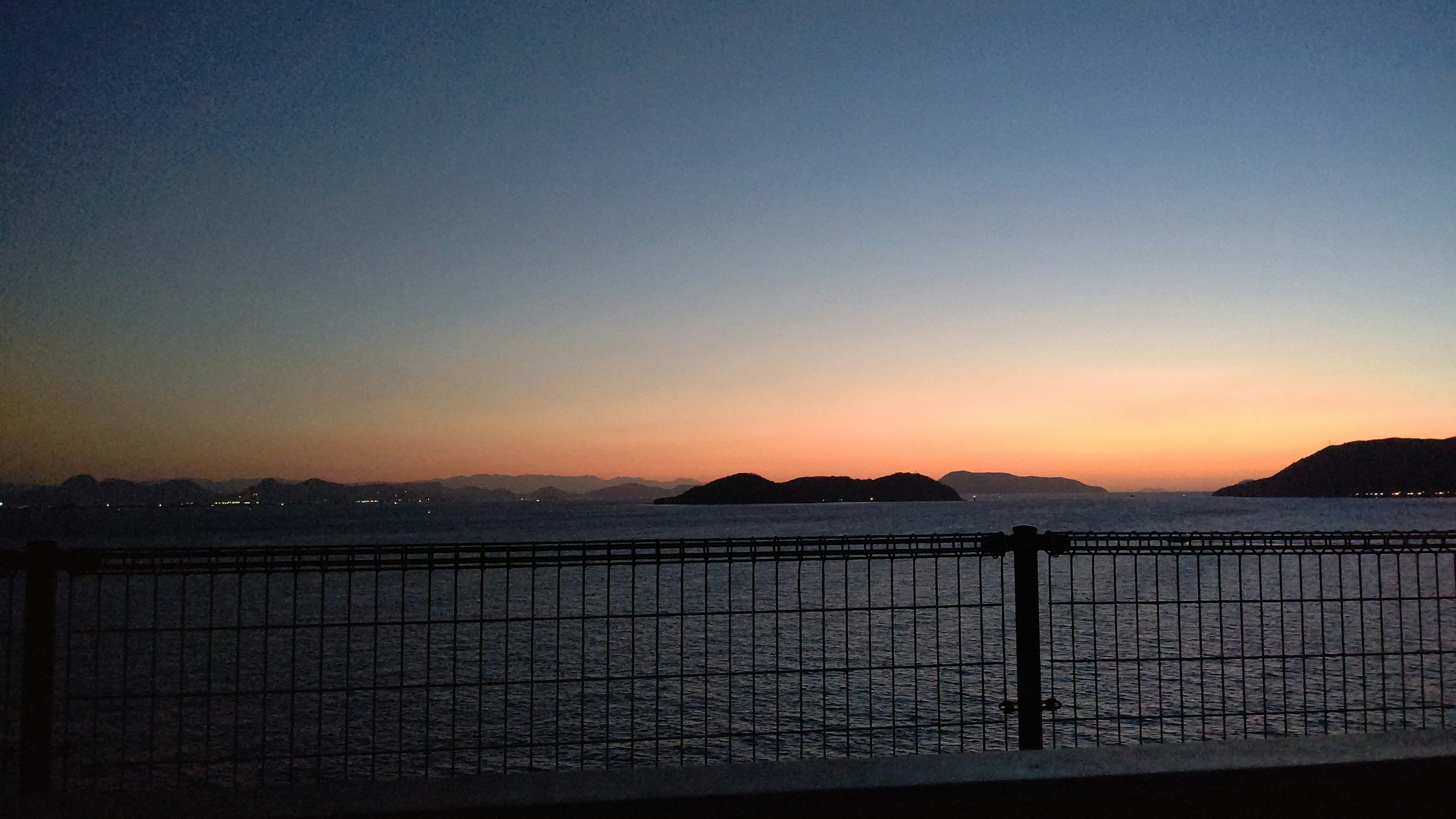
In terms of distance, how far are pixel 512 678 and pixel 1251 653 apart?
1727 centimetres

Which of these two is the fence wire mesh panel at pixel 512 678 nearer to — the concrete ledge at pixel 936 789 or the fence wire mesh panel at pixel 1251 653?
the concrete ledge at pixel 936 789

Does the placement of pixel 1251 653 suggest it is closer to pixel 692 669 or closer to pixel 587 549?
pixel 692 669

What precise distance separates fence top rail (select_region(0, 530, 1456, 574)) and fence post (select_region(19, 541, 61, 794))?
0.18 ft

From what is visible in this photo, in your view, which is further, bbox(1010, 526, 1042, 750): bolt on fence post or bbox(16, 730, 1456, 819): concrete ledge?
bbox(1010, 526, 1042, 750): bolt on fence post

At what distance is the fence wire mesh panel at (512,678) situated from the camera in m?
4.45

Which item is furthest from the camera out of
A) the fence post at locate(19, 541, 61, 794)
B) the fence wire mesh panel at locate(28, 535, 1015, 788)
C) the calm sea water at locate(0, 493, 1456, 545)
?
the calm sea water at locate(0, 493, 1456, 545)

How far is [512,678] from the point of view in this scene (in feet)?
67.1

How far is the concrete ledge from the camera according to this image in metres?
2.88

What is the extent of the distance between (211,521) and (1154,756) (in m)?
182

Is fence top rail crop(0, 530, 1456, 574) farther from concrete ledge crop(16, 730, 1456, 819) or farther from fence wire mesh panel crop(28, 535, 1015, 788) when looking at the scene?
concrete ledge crop(16, 730, 1456, 819)

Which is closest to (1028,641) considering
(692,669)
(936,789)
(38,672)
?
(936,789)

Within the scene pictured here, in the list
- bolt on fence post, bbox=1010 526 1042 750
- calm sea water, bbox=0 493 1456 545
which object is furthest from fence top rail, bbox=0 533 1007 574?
calm sea water, bbox=0 493 1456 545

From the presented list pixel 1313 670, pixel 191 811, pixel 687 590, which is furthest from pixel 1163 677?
pixel 687 590

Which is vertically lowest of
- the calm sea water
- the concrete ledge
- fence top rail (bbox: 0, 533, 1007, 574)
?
the calm sea water
